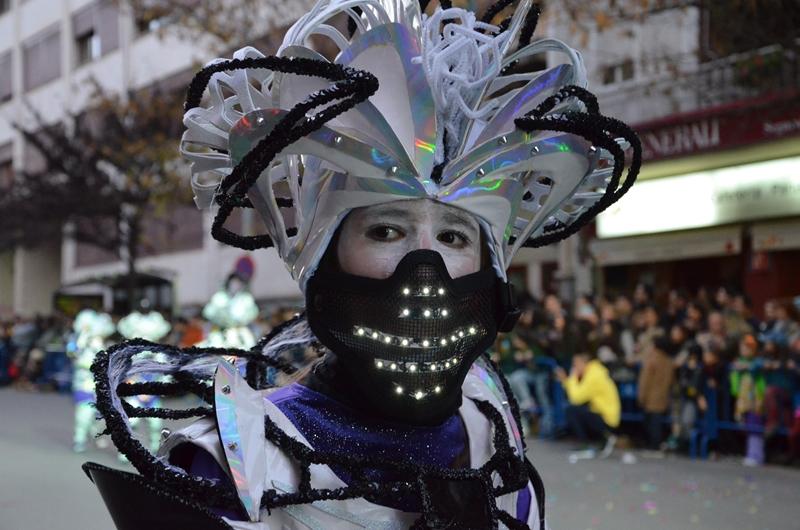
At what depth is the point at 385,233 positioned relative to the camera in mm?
1751

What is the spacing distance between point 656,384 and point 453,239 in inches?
283

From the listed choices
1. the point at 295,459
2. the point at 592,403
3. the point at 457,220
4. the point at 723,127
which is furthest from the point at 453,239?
the point at 723,127

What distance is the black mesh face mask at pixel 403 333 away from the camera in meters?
1.70

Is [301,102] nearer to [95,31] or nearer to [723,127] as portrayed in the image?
[723,127]

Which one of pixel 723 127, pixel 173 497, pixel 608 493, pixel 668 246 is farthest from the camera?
pixel 668 246

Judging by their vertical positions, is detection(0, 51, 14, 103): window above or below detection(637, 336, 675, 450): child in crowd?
above

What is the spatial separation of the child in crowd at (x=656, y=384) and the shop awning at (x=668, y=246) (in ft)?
16.5

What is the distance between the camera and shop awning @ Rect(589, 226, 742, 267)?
13.1 metres

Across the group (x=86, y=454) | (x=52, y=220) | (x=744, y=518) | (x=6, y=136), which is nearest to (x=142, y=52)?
(x=52, y=220)

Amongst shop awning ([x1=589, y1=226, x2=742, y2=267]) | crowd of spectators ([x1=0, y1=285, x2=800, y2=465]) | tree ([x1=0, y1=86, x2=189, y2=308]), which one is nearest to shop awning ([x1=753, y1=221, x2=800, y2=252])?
shop awning ([x1=589, y1=226, x2=742, y2=267])

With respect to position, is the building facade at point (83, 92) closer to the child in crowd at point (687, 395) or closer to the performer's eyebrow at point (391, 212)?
the child in crowd at point (687, 395)

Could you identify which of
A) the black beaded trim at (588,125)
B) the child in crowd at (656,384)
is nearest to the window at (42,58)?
the child in crowd at (656,384)

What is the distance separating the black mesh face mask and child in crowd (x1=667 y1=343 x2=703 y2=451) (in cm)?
711

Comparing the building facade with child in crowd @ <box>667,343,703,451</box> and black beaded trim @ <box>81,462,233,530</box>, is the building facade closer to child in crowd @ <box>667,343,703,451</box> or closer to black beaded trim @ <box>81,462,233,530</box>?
child in crowd @ <box>667,343,703,451</box>
